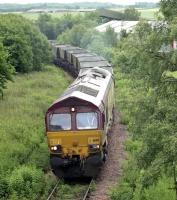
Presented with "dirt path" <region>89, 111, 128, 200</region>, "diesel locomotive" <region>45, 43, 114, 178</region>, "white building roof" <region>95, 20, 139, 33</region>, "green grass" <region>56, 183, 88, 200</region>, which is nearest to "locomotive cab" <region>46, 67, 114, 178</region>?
"diesel locomotive" <region>45, 43, 114, 178</region>

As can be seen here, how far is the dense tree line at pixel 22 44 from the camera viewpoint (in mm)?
43781

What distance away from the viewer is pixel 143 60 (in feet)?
41.6

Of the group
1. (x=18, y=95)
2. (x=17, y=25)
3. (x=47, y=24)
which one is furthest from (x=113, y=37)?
(x=18, y=95)

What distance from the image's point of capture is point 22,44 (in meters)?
44.8

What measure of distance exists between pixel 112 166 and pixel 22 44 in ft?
91.2

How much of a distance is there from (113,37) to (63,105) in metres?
54.2

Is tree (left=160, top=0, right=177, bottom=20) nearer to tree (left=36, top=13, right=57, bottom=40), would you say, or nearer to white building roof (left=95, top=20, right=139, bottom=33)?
white building roof (left=95, top=20, right=139, bottom=33)

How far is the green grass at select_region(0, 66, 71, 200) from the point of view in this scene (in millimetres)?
15789

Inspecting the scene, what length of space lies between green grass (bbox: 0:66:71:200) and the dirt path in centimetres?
175

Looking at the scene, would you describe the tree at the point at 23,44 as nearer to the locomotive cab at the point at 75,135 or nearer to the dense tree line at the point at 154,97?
the locomotive cab at the point at 75,135

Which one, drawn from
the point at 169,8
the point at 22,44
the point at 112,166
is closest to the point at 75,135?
the point at 112,166

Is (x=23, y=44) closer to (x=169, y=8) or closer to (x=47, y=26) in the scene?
(x=169, y=8)

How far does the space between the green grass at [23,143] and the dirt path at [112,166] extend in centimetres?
175

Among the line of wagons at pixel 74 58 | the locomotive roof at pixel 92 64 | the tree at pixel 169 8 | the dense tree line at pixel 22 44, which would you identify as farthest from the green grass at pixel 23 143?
the dense tree line at pixel 22 44
